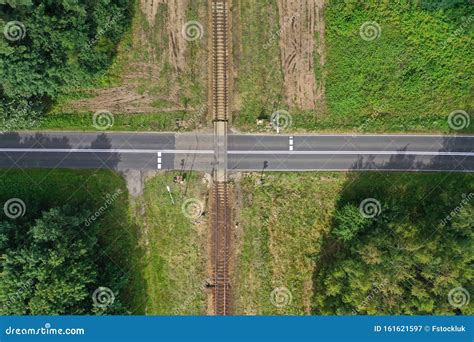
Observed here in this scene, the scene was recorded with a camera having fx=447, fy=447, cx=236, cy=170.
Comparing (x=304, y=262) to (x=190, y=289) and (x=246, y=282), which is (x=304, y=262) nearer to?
(x=246, y=282)

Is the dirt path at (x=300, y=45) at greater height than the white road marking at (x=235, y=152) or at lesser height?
greater
